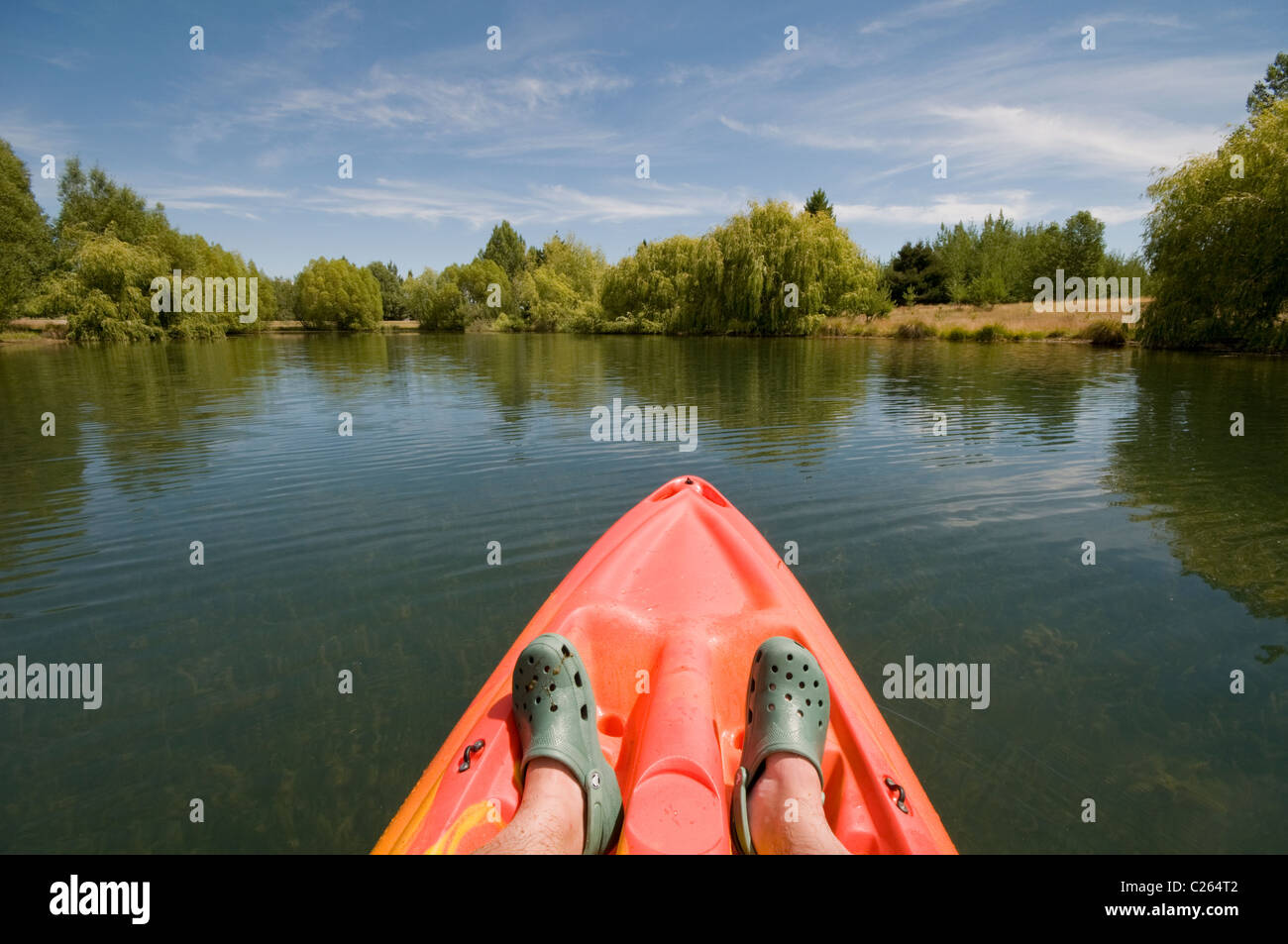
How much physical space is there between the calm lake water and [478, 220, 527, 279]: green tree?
91736 mm

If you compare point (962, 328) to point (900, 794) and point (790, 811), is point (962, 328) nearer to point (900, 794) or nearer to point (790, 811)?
point (900, 794)

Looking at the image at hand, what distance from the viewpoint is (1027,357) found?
91.2 ft

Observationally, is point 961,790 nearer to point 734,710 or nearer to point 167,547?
point 734,710

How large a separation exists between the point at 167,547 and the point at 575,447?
6.27m

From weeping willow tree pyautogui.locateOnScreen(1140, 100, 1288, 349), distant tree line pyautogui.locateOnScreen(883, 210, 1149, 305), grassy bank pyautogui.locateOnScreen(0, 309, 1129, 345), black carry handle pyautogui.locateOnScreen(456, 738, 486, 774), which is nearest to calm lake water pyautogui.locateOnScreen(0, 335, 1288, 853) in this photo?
black carry handle pyautogui.locateOnScreen(456, 738, 486, 774)

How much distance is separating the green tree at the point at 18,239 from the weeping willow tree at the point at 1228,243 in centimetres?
6349

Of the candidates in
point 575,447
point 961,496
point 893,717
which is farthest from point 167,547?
point 961,496

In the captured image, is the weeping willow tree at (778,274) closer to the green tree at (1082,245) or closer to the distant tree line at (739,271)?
the distant tree line at (739,271)

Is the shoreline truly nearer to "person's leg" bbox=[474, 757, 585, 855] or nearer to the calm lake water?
the calm lake water

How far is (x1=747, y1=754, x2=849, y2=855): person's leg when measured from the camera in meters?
2.21

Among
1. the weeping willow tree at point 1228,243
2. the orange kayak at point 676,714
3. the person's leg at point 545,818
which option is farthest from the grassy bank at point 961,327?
the person's leg at point 545,818

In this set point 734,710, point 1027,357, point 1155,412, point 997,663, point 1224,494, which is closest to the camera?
point 734,710

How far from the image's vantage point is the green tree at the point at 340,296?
76.3 meters

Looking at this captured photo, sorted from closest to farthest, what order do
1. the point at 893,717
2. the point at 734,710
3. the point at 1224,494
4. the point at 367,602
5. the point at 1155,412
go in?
the point at 734,710 → the point at 893,717 → the point at 367,602 → the point at 1224,494 → the point at 1155,412
